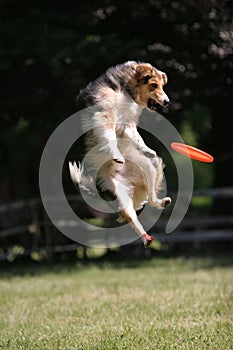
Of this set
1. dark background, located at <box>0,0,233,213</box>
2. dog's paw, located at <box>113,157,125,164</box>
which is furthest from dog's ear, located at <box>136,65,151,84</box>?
dark background, located at <box>0,0,233,213</box>

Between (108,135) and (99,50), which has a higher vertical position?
(99,50)

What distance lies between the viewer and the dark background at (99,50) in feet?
38.5

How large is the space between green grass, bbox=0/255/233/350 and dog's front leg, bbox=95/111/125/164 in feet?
5.41

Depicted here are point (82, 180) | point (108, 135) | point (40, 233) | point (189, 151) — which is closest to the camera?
point (108, 135)

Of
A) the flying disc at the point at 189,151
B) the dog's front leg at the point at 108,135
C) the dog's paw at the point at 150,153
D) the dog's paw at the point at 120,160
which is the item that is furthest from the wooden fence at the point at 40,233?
the dog's paw at the point at 120,160

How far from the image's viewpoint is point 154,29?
12766mm

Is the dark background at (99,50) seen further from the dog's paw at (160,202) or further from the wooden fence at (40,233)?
the dog's paw at (160,202)

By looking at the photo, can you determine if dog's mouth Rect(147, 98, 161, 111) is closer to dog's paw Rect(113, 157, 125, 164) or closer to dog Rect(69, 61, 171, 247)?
dog Rect(69, 61, 171, 247)

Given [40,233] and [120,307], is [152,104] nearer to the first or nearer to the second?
[120,307]

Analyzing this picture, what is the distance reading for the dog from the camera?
5.62 m

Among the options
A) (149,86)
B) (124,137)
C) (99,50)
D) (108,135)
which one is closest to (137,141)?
(124,137)

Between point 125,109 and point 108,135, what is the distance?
0.31 meters

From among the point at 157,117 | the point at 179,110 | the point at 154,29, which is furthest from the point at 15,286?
the point at 154,29

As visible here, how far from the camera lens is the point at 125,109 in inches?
224
